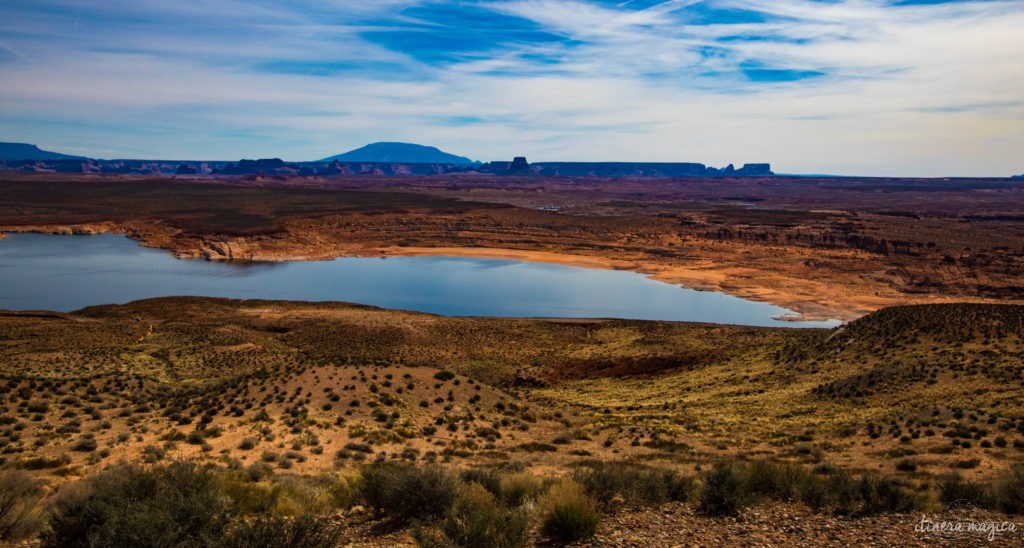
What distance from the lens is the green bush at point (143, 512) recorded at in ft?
19.7

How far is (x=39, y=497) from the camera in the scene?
8.52 m

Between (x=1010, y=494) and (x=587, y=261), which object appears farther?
(x=587, y=261)

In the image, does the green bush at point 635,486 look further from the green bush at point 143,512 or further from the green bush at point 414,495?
the green bush at point 143,512

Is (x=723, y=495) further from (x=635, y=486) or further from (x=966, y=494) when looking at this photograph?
(x=966, y=494)

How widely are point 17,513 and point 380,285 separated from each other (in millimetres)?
46323

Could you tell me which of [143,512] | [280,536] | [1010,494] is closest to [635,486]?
[1010,494]

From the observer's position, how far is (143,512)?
6.36m

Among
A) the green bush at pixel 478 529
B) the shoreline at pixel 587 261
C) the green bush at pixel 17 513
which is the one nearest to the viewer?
the green bush at pixel 478 529

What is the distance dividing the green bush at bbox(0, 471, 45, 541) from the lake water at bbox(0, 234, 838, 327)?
34.4m

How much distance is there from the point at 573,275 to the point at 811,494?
166 feet

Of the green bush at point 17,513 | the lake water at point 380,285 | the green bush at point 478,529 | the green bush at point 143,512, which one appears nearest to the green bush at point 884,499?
the green bush at point 478,529

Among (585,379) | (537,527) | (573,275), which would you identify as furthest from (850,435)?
(573,275)

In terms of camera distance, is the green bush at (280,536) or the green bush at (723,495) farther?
the green bush at (723,495)

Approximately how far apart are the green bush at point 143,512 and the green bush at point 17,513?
0.24 metres
